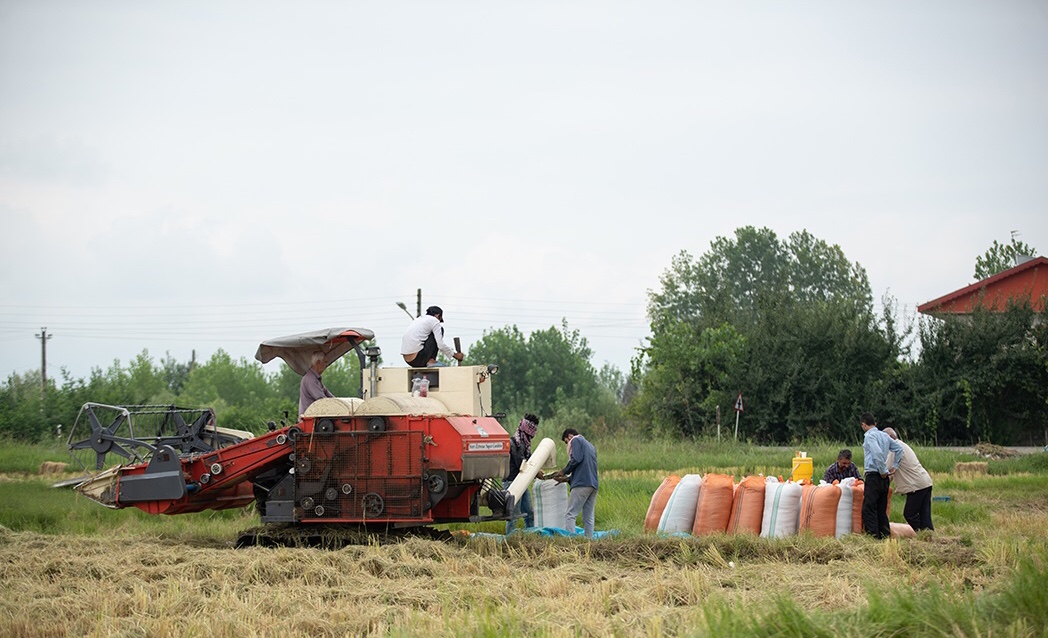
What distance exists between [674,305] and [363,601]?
223ft

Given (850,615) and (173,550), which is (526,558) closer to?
(173,550)

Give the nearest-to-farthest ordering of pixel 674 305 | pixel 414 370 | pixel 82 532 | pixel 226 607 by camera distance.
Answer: pixel 226 607
pixel 414 370
pixel 82 532
pixel 674 305

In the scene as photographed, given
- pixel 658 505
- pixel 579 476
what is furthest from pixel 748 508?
pixel 579 476

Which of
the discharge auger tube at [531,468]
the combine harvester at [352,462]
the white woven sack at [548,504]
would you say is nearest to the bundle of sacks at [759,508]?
the white woven sack at [548,504]

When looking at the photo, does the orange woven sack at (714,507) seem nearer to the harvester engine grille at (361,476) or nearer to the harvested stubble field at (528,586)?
the harvested stubble field at (528,586)

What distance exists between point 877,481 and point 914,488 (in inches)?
31.7

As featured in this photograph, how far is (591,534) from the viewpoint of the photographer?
13672 millimetres

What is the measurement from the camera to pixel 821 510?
525 inches

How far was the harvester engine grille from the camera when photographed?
11891 millimetres

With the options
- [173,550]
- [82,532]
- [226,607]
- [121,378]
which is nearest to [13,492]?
[82,532]

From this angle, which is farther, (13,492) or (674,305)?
(674,305)

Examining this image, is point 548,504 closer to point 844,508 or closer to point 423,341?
point 423,341

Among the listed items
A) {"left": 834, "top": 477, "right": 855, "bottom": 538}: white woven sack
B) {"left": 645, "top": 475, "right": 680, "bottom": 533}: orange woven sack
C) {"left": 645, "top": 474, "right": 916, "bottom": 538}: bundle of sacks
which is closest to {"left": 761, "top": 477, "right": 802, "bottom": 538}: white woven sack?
{"left": 645, "top": 474, "right": 916, "bottom": 538}: bundle of sacks

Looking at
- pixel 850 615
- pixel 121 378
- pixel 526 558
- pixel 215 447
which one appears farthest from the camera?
pixel 121 378
